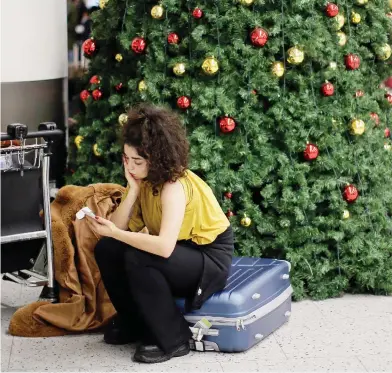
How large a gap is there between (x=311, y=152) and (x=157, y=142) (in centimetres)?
115

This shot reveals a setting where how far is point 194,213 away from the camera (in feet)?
12.6

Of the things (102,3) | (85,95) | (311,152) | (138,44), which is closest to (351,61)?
(311,152)

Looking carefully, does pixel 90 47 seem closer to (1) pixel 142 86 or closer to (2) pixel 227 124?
(1) pixel 142 86

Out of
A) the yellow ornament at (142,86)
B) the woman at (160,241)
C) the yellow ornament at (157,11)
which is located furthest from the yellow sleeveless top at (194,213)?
the yellow ornament at (157,11)

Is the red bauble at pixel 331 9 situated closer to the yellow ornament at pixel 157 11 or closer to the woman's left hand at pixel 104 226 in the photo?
the yellow ornament at pixel 157 11

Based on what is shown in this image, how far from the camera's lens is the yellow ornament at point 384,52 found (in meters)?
4.93

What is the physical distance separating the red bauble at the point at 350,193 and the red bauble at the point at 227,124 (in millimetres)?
697

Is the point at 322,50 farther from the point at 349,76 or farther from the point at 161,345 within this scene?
the point at 161,345

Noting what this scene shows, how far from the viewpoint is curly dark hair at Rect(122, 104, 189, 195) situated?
3727 millimetres

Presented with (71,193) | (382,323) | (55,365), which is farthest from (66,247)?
(382,323)

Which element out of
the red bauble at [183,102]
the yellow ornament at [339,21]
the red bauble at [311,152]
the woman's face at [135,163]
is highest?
the yellow ornament at [339,21]

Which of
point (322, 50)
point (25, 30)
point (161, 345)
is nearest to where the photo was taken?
point (161, 345)

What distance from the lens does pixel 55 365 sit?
12.5 feet

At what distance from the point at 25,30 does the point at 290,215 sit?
204cm
